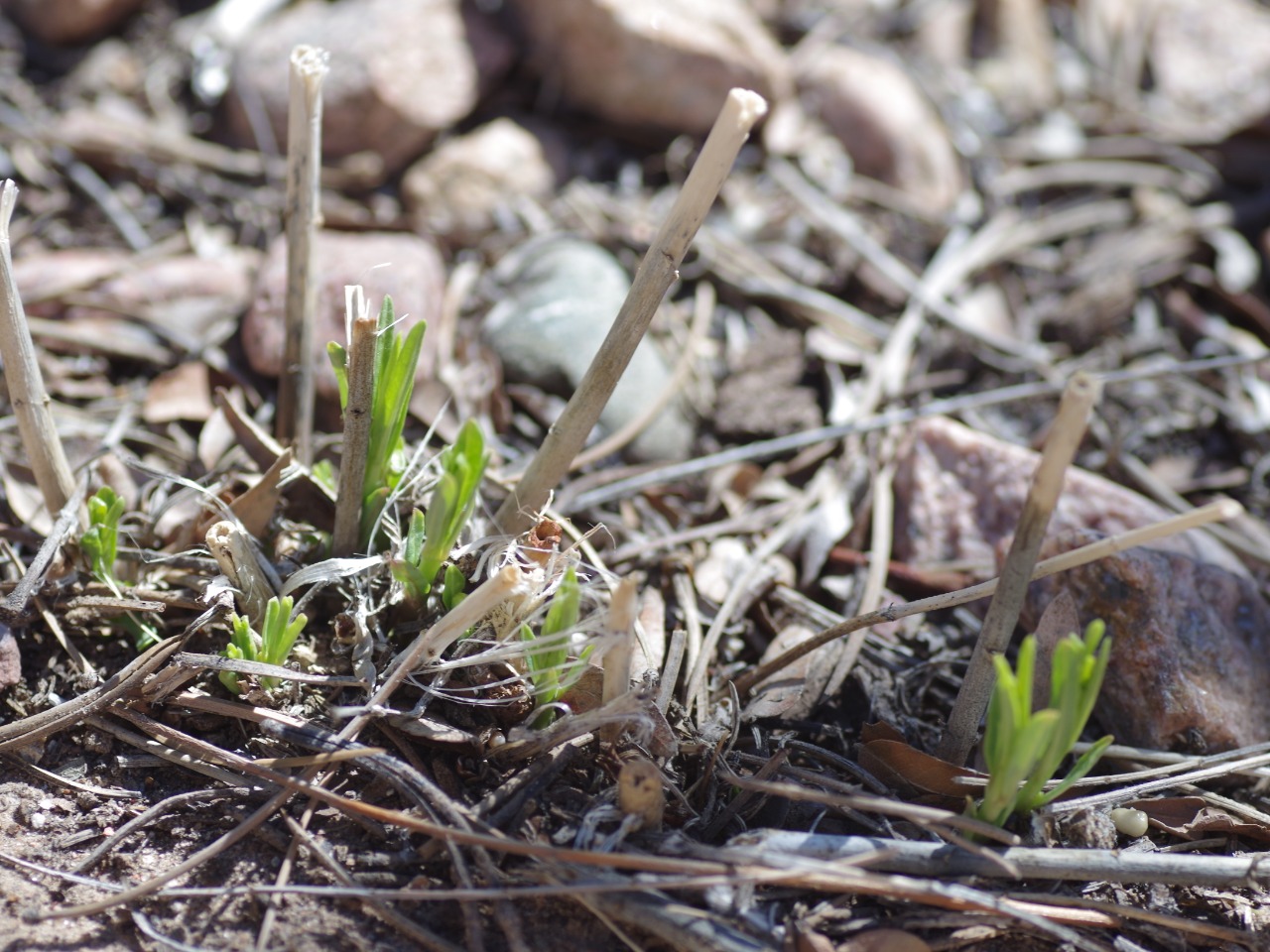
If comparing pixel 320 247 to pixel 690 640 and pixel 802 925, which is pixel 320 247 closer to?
pixel 690 640

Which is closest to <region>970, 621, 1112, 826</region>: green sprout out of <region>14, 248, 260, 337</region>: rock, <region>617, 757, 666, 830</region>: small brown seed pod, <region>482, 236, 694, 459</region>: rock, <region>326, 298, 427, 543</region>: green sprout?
<region>617, 757, 666, 830</region>: small brown seed pod

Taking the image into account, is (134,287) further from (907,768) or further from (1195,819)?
(1195,819)

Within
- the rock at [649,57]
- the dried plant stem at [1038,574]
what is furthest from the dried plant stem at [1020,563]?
the rock at [649,57]

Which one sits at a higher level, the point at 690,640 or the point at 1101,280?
the point at 1101,280

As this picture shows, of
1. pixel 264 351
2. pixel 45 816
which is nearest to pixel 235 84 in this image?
pixel 264 351

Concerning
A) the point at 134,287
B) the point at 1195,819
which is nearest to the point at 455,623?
the point at 1195,819

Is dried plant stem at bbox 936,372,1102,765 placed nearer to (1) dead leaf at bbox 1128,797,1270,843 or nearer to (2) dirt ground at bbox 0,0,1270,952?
(2) dirt ground at bbox 0,0,1270,952
